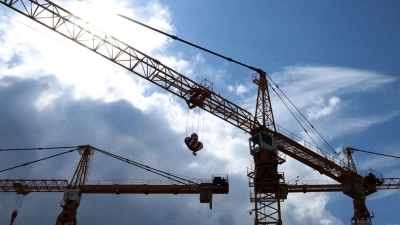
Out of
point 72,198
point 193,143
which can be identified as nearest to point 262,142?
point 193,143

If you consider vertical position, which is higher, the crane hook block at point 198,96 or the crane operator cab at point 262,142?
the crane hook block at point 198,96

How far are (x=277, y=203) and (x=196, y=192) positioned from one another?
1107cm

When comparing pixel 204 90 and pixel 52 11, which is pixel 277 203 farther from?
pixel 52 11

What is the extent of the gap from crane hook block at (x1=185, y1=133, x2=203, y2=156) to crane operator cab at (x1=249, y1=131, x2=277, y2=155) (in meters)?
6.82

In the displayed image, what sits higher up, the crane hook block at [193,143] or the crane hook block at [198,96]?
the crane hook block at [198,96]

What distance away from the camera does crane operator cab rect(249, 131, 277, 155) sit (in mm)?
48000

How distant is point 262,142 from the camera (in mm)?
48312

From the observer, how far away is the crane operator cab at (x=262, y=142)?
48.0 m

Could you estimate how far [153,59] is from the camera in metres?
48.9

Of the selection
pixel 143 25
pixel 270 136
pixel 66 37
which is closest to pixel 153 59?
pixel 143 25

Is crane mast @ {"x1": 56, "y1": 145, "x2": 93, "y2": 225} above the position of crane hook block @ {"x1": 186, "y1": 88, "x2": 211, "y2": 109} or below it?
below

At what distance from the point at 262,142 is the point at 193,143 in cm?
814

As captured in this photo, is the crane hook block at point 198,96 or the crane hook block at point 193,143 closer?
the crane hook block at point 193,143

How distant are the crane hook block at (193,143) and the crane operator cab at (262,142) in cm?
682
